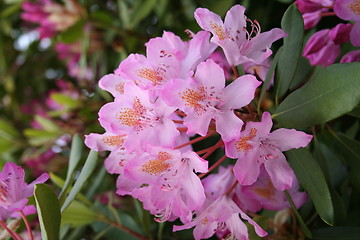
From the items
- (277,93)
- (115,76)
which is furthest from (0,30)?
(277,93)

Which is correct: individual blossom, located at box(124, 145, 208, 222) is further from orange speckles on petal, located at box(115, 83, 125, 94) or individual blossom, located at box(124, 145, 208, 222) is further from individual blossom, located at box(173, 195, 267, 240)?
orange speckles on petal, located at box(115, 83, 125, 94)

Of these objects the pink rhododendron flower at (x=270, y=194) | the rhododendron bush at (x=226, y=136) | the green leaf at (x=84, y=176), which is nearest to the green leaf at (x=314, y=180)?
the rhododendron bush at (x=226, y=136)

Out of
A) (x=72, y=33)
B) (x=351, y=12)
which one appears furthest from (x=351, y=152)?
(x=72, y=33)

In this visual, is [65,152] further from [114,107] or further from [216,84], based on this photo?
[216,84]

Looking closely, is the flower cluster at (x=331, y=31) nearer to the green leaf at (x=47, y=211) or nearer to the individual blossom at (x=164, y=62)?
the individual blossom at (x=164, y=62)

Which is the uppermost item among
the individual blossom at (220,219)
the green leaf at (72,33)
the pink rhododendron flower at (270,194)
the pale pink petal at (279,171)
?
the pale pink petal at (279,171)
